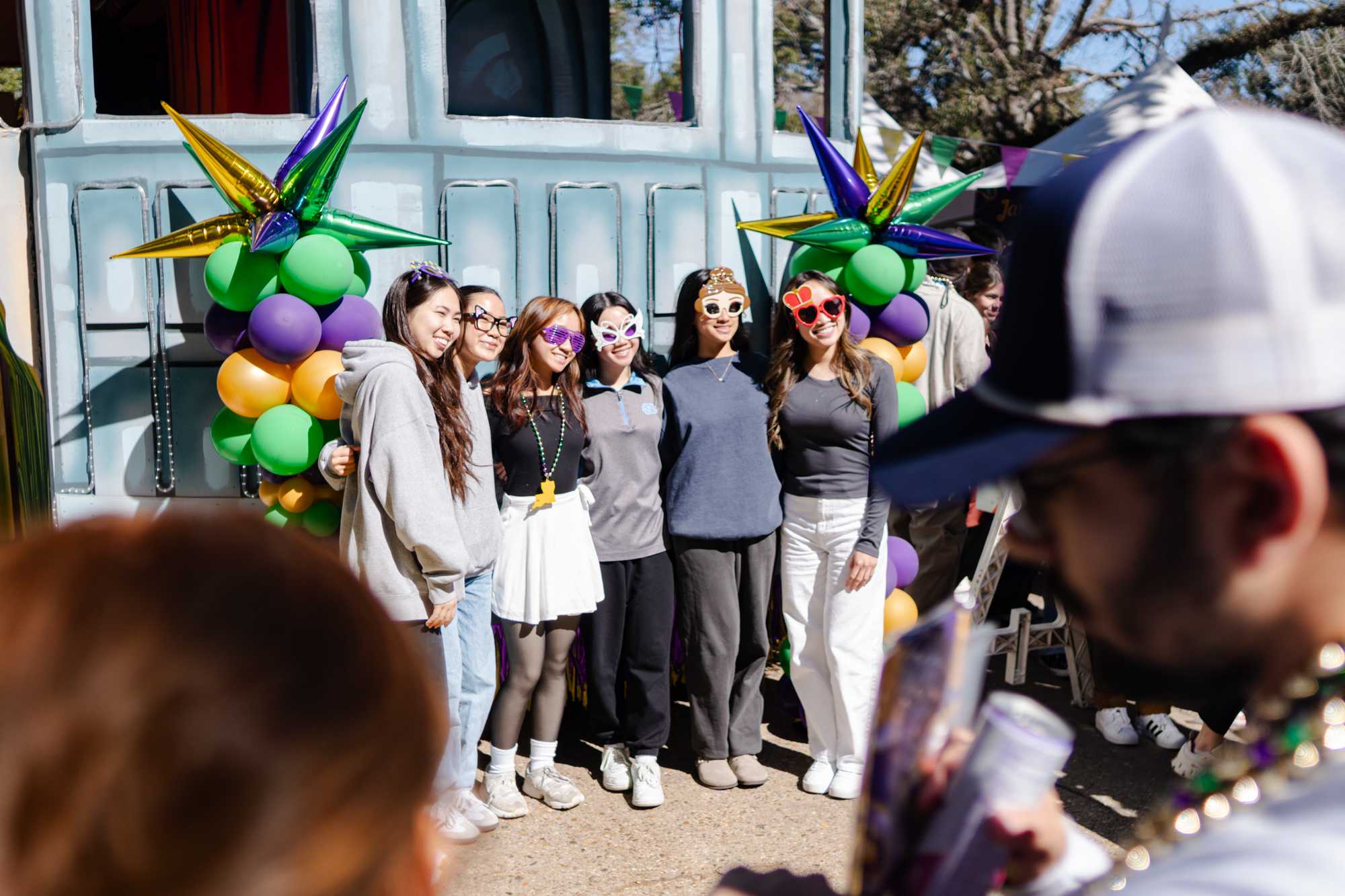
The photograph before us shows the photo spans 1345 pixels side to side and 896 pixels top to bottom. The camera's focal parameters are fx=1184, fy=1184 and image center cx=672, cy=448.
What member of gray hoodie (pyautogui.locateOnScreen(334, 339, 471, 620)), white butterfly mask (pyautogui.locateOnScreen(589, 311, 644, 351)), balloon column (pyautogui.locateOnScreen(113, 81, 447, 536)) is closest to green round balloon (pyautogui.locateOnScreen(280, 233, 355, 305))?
balloon column (pyautogui.locateOnScreen(113, 81, 447, 536))

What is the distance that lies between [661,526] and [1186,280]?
367 centimetres

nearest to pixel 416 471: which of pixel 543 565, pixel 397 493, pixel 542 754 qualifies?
pixel 397 493

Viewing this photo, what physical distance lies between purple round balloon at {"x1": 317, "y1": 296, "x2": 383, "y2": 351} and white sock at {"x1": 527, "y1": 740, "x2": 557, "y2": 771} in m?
1.56

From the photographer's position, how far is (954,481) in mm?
861

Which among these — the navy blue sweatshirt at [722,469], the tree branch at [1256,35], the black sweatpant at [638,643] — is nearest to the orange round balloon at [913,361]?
the navy blue sweatshirt at [722,469]

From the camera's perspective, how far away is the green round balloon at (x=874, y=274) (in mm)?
4426

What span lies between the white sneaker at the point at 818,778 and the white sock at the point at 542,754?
93cm

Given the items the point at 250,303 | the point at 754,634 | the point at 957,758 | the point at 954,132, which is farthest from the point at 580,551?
the point at 954,132

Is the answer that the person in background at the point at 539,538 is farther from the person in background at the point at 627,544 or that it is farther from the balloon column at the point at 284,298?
the balloon column at the point at 284,298

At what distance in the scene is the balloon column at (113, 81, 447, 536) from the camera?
3.79 meters

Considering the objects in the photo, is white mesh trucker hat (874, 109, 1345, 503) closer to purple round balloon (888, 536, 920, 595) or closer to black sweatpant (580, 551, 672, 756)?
black sweatpant (580, 551, 672, 756)

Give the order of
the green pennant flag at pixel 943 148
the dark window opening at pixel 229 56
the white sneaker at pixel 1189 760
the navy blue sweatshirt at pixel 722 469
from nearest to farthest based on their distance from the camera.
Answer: the white sneaker at pixel 1189 760 → the navy blue sweatshirt at pixel 722 469 → the dark window opening at pixel 229 56 → the green pennant flag at pixel 943 148

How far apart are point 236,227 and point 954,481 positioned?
356 centimetres

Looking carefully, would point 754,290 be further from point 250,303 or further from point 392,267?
point 250,303
